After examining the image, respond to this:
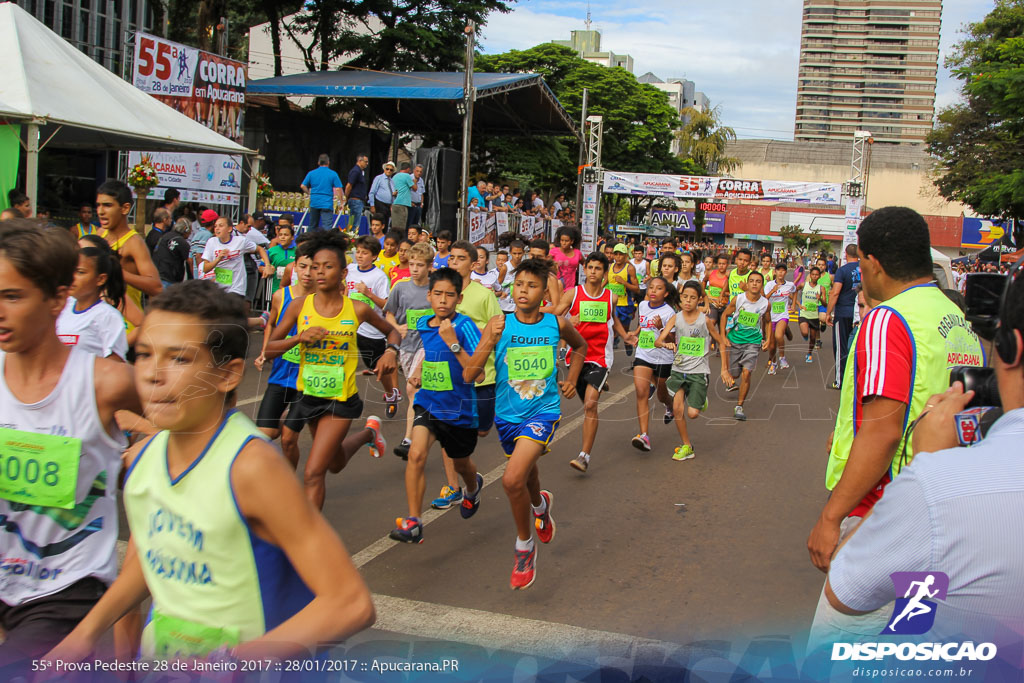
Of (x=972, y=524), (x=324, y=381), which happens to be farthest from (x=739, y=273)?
(x=972, y=524)

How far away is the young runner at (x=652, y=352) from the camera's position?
809 centimetres

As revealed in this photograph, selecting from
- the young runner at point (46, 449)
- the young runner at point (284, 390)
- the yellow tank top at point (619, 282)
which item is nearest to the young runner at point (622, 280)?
the yellow tank top at point (619, 282)

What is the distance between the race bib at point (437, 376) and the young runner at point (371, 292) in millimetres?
2959

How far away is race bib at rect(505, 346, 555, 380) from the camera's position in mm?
4984

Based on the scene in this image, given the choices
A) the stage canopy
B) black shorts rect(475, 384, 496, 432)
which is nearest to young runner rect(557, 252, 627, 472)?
black shorts rect(475, 384, 496, 432)

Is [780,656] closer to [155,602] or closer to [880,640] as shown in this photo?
[880,640]

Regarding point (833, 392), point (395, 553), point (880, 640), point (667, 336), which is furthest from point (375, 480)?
point (833, 392)

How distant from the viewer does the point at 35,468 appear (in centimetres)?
240

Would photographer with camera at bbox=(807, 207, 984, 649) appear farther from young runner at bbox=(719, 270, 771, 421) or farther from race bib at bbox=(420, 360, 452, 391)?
young runner at bbox=(719, 270, 771, 421)

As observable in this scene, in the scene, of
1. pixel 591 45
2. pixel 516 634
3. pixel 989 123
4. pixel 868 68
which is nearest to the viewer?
pixel 516 634

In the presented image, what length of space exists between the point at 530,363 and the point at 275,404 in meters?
1.59

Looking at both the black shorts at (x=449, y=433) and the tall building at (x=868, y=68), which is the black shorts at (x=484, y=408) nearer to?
the black shorts at (x=449, y=433)

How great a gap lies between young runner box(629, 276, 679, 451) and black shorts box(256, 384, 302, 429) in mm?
3664

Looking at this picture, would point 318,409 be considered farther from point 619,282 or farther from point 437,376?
point 619,282
